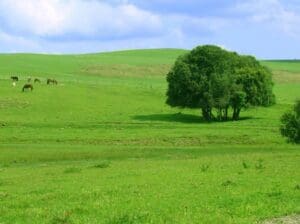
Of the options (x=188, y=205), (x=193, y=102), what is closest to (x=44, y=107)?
(x=193, y=102)

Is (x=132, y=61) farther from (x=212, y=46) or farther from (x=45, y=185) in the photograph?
(x=45, y=185)

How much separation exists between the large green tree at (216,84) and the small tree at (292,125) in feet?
97.0

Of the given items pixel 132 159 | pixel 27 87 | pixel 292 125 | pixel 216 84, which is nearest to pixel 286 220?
pixel 132 159

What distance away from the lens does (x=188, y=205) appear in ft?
57.9

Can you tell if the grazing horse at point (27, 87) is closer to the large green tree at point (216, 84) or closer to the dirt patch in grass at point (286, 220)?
the large green tree at point (216, 84)

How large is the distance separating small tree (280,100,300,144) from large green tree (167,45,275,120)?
2957 centimetres

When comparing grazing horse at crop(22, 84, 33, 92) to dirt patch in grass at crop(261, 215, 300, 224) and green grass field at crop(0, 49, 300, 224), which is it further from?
dirt patch in grass at crop(261, 215, 300, 224)

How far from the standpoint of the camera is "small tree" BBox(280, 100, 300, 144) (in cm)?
5346

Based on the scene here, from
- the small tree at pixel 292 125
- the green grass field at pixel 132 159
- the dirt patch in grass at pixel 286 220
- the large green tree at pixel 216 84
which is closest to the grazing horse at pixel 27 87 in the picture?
the green grass field at pixel 132 159

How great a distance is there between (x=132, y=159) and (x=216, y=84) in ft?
140

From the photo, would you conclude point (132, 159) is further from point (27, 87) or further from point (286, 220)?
point (27, 87)

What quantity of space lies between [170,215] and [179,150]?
35.5 m

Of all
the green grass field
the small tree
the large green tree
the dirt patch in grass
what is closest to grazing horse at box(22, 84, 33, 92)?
the green grass field

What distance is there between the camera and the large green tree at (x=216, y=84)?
84.6m
